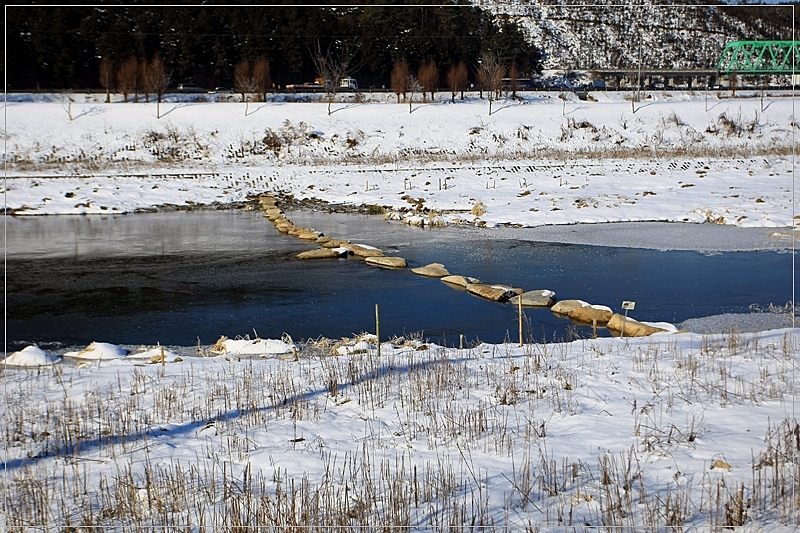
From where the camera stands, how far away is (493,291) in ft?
40.2

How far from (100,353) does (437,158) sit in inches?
1129

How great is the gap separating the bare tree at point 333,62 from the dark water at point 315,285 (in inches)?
1190

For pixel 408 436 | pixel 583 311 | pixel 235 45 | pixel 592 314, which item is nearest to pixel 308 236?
pixel 583 311

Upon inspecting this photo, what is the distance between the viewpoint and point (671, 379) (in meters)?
6.45

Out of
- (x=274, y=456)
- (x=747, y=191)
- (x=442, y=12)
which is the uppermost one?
(x=442, y=12)

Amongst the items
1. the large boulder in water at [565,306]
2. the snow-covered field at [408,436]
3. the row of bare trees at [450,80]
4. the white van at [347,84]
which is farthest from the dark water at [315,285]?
the white van at [347,84]

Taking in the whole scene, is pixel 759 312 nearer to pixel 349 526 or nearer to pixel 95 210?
pixel 349 526

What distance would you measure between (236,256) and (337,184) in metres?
14.0

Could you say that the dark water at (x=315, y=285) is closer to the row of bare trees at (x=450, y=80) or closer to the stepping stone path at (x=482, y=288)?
the stepping stone path at (x=482, y=288)

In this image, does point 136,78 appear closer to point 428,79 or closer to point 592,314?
point 428,79

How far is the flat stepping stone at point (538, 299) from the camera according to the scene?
1160 centimetres

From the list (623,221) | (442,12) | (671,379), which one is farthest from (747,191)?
(442,12)

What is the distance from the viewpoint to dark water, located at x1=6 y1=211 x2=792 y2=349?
10.6 m

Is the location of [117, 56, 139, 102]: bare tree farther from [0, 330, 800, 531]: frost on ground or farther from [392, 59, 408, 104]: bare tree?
[0, 330, 800, 531]: frost on ground
